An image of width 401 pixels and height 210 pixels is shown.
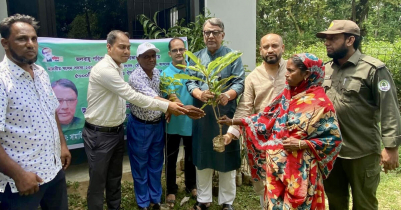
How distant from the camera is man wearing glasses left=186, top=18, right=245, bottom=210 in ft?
10.0

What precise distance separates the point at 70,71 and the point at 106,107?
3.81ft

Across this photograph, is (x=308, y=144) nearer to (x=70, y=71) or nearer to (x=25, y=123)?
(x=25, y=123)

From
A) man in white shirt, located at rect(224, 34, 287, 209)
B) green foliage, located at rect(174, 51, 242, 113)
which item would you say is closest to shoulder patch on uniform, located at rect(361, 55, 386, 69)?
man in white shirt, located at rect(224, 34, 287, 209)

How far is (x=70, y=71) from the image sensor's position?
12.3 feet

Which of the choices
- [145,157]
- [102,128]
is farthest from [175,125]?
[102,128]

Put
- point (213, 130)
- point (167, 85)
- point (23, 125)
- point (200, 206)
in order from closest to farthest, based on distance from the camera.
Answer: point (23, 125), point (213, 130), point (167, 85), point (200, 206)

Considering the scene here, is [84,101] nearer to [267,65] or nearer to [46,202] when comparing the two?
[46,202]

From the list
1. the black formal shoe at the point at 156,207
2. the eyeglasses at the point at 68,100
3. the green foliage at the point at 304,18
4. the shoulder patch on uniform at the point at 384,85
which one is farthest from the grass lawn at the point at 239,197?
the green foliage at the point at 304,18

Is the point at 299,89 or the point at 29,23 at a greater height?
the point at 29,23

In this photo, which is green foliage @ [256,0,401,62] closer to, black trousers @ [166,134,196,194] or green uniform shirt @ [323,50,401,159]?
black trousers @ [166,134,196,194]

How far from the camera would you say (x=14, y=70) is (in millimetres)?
1946

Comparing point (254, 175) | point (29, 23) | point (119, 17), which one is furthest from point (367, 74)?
point (119, 17)

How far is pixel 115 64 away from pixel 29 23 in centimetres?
93

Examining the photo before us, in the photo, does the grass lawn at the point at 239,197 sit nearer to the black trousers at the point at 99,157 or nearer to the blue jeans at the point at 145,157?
the blue jeans at the point at 145,157
